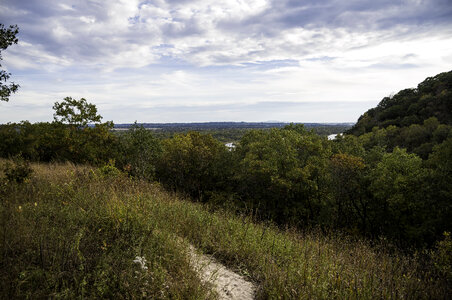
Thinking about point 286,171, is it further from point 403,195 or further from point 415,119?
point 415,119

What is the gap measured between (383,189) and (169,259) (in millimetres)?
19906

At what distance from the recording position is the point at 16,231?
3980 mm

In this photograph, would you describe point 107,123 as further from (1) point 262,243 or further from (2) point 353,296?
(2) point 353,296

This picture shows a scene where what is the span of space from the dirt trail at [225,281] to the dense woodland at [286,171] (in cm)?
→ 1233

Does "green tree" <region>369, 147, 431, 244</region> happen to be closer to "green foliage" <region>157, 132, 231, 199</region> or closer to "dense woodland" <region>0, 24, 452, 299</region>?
"dense woodland" <region>0, 24, 452, 299</region>

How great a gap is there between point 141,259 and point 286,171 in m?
18.1

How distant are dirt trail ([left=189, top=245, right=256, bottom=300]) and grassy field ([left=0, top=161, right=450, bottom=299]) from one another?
6.3 inches

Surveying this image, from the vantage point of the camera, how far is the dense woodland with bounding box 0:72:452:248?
688 inches

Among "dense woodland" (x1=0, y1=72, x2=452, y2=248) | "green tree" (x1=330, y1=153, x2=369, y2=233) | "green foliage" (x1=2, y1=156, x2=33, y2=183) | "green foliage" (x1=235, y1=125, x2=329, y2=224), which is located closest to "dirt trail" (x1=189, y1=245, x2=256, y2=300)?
"green foliage" (x1=2, y1=156, x2=33, y2=183)

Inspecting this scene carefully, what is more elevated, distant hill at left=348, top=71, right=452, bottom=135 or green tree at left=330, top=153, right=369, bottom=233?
distant hill at left=348, top=71, right=452, bottom=135

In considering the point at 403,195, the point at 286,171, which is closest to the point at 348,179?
the point at 403,195

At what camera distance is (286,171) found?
807 inches

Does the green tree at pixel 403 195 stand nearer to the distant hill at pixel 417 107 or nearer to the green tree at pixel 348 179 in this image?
the green tree at pixel 348 179

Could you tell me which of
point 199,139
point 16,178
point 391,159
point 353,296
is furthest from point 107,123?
point 391,159
